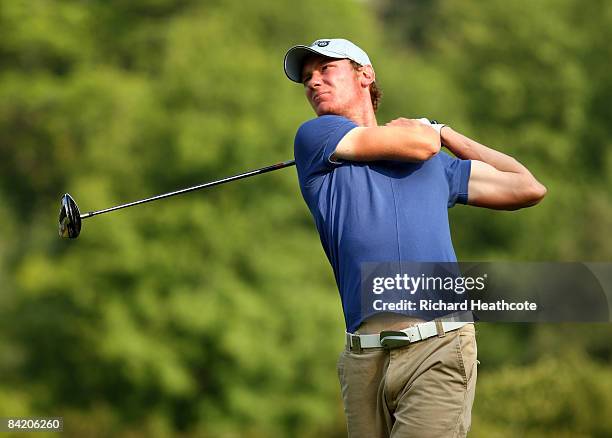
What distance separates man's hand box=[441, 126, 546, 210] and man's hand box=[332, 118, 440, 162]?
31 cm

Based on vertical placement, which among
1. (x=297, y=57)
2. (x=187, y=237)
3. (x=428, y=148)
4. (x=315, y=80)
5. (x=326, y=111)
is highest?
(x=187, y=237)

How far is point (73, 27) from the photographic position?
38.1 metres

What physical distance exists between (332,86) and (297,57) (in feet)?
0.61

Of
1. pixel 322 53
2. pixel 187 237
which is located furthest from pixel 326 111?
pixel 187 237

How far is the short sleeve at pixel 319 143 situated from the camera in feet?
15.2

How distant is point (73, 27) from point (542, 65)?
14482 millimetres

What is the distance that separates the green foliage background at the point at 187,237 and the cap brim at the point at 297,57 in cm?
1856

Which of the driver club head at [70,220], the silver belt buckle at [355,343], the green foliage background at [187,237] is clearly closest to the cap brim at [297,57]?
the silver belt buckle at [355,343]

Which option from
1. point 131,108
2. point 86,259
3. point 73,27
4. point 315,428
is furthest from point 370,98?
point 73,27

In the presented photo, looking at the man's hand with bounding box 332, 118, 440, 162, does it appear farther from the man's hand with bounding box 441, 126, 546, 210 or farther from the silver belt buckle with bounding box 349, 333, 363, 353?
the silver belt buckle with bounding box 349, 333, 363, 353

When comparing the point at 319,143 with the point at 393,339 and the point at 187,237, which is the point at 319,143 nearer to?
the point at 393,339

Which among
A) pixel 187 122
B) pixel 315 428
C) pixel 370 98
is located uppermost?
pixel 187 122

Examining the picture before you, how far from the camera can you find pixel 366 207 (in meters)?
4.54

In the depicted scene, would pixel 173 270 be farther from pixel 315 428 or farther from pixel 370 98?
pixel 370 98
